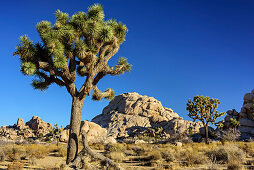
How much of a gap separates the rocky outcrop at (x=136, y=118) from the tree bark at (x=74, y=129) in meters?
33.9

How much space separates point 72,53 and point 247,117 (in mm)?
42858

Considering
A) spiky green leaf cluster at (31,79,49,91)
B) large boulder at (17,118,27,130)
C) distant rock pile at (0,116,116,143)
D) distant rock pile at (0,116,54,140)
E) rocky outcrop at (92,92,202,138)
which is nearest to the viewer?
spiky green leaf cluster at (31,79,49,91)

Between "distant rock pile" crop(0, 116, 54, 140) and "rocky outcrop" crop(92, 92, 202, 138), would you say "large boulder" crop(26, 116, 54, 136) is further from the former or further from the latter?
"rocky outcrop" crop(92, 92, 202, 138)

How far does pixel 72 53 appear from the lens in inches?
366

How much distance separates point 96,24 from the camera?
921cm

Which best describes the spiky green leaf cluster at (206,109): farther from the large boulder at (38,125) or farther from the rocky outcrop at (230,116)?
the large boulder at (38,125)

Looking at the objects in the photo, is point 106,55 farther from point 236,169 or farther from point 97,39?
point 236,169

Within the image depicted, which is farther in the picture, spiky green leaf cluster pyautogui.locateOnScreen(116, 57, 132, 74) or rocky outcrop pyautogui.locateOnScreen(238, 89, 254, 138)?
rocky outcrop pyautogui.locateOnScreen(238, 89, 254, 138)

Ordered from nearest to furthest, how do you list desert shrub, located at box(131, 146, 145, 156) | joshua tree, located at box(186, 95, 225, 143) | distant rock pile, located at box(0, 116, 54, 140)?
desert shrub, located at box(131, 146, 145, 156), joshua tree, located at box(186, 95, 225, 143), distant rock pile, located at box(0, 116, 54, 140)

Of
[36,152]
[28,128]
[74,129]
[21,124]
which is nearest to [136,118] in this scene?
[28,128]

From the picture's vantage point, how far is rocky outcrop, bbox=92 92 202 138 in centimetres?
4156

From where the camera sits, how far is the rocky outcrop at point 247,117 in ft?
120

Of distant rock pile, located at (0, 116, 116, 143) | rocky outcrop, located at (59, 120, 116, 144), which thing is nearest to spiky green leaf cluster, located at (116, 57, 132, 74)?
rocky outcrop, located at (59, 120, 116, 144)

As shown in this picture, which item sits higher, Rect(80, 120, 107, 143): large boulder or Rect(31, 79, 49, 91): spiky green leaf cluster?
Rect(31, 79, 49, 91): spiky green leaf cluster
